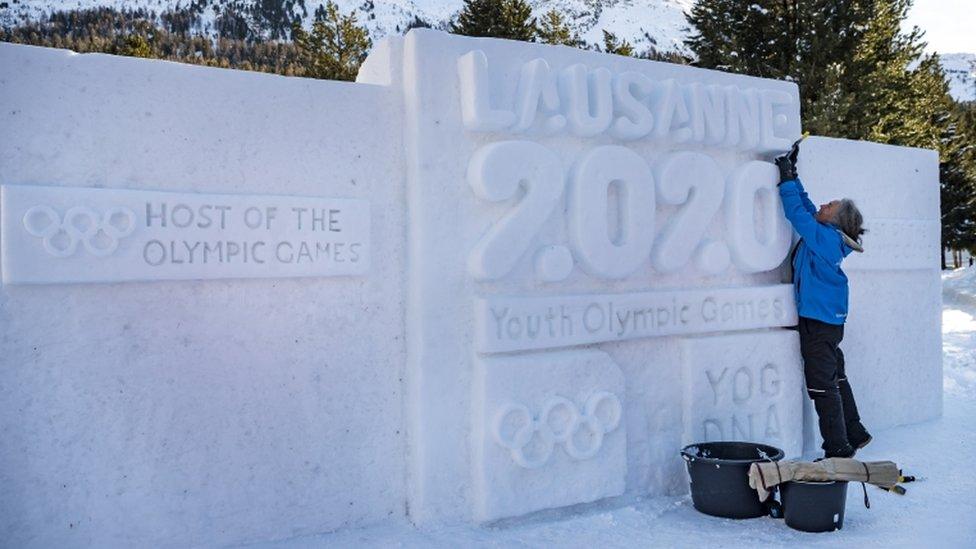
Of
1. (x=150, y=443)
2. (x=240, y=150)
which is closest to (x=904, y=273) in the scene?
(x=240, y=150)

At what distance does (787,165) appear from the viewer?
518 centimetres

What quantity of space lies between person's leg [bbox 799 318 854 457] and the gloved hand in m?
0.94

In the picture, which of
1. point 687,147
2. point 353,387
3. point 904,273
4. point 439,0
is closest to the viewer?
point 353,387

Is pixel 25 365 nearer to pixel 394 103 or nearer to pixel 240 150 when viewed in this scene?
pixel 240 150

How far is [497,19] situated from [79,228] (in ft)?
64.2

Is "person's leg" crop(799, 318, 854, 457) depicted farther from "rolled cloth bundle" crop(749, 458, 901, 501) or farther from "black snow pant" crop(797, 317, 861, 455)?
"rolled cloth bundle" crop(749, 458, 901, 501)

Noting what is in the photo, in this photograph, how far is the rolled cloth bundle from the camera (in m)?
3.96

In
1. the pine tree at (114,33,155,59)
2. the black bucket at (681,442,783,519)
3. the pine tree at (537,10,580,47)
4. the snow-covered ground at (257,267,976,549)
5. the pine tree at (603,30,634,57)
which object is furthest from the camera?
the pine tree at (603,30,634,57)

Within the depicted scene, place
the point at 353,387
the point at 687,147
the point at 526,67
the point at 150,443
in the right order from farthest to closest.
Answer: the point at 687,147
the point at 526,67
the point at 353,387
the point at 150,443

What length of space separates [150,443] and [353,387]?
0.93 meters

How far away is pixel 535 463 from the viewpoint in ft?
13.3

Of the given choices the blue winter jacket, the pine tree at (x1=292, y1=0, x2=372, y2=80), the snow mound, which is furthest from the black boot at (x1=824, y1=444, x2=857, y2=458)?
the pine tree at (x1=292, y1=0, x2=372, y2=80)

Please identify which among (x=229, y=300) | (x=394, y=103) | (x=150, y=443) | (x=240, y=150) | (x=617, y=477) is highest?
(x=394, y=103)

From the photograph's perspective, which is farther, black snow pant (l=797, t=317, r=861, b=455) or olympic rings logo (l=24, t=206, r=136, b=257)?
black snow pant (l=797, t=317, r=861, b=455)
